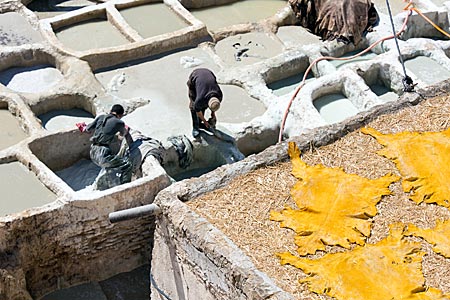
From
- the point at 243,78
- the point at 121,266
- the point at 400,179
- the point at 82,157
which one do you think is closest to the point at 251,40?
the point at 243,78

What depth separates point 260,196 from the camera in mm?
8930

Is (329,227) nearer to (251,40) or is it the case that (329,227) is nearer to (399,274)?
(399,274)

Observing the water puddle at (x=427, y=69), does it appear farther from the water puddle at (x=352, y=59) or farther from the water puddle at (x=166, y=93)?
the water puddle at (x=166, y=93)

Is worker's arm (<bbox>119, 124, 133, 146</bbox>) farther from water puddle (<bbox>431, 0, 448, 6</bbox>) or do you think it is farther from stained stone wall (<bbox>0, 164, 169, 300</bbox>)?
water puddle (<bbox>431, 0, 448, 6</bbox>)

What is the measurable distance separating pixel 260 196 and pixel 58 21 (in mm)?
8208

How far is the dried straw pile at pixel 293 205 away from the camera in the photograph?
26.2 feet

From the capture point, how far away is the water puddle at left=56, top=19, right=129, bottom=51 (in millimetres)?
15242

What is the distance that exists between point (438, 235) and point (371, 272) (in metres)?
0.91

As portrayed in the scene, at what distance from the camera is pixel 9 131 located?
42.3 ft

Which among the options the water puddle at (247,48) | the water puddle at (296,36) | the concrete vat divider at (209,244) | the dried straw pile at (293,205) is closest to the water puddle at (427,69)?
the water puddle at (296,36)

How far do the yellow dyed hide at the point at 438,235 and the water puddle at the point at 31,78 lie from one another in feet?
25.9

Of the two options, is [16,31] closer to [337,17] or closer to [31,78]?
[31,78]

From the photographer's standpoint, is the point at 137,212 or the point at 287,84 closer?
the point at 137,212

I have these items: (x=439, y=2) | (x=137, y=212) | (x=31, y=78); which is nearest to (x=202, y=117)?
(x=137, y=212)
